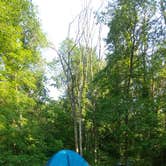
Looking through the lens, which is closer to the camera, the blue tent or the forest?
the blue tent

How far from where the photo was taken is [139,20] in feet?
42.3

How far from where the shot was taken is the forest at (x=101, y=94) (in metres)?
9.80

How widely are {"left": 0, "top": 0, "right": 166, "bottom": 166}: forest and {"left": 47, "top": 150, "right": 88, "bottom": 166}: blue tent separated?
342cm

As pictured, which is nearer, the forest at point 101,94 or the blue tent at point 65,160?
the blue tent at point 65,160

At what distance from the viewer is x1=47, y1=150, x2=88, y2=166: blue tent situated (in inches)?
221

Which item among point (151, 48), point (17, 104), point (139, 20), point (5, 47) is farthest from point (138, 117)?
point (5, 47)

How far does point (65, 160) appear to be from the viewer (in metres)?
5.76

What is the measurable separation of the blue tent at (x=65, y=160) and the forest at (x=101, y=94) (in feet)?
11.2

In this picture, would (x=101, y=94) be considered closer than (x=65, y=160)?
No

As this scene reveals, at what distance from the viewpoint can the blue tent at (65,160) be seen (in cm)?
561

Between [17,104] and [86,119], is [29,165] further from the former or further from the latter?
[86,119]

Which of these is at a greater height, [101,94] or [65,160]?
[101,94]

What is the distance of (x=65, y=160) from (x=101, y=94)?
30.7 feet

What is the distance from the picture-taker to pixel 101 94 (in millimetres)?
14984
